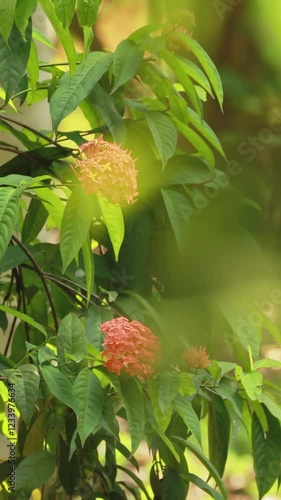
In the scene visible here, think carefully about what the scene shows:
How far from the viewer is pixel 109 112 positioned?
987 mm

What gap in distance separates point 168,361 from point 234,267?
0.75 feet

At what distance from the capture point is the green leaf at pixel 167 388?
84 cm

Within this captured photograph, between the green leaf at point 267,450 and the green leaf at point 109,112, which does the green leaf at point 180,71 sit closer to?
the green leaf at point 109,112

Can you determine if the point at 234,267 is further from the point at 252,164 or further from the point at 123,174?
the point at 252,164

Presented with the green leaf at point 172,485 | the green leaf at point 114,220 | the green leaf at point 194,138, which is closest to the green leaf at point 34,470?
the green leaf at point 172,485

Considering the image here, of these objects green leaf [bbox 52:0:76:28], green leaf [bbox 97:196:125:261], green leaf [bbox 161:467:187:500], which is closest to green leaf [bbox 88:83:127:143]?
green leaf [bbox 97:196:125:261]

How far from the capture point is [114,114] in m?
0.99

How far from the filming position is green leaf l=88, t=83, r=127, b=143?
3.18 ft

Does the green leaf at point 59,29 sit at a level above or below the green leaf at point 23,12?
below

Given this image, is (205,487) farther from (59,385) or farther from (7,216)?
(7,216)

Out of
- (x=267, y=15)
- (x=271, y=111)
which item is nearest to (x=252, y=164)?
(x=271, y=111)

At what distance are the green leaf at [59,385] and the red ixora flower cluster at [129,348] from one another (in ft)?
0.13

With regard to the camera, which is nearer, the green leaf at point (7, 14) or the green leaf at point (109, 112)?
the green leaf at point (7, 14)

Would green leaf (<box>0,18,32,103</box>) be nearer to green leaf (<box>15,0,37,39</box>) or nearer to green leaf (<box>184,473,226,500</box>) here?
green leaf (<box>15,0,37,39</box>)
